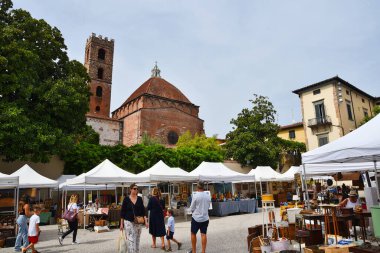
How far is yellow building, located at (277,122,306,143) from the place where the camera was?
35941 mm

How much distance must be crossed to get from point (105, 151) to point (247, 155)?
13.9 m

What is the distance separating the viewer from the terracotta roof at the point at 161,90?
46125 mm

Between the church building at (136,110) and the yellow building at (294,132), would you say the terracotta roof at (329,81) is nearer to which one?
the yellow building at (294,132)

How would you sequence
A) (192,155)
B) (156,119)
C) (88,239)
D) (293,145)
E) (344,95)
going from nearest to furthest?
(88,239), (192,155), (344,95), (293,145), (156,119)

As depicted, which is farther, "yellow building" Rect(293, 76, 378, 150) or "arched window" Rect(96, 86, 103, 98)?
"arched window" Rect(96, 86, 103, 98)

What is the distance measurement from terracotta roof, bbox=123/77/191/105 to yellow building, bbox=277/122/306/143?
54.4 ft

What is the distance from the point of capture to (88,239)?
1032 cm

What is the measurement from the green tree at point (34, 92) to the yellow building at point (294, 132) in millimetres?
26405

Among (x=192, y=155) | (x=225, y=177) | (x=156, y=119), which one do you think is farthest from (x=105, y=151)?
(x=156, y=119)

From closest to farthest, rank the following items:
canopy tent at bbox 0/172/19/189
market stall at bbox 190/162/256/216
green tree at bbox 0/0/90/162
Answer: canopy tent at bbox 0/172/19/189 → green tree at bbox 0/0/90/162 → market stall at bbox 190/162/256/216

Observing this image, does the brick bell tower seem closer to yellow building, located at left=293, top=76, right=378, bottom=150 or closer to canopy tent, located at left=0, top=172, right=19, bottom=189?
yellow building, located at left=293, top=76, right=378, bottom=150

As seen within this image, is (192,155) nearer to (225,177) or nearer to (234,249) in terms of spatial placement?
(225,177)

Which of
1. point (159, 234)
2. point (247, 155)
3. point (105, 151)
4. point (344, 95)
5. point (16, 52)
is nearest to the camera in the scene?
point (159, 234)

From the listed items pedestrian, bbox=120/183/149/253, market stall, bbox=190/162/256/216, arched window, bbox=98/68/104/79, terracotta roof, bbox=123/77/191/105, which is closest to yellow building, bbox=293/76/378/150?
market stall, bbox=190/162/256/216
